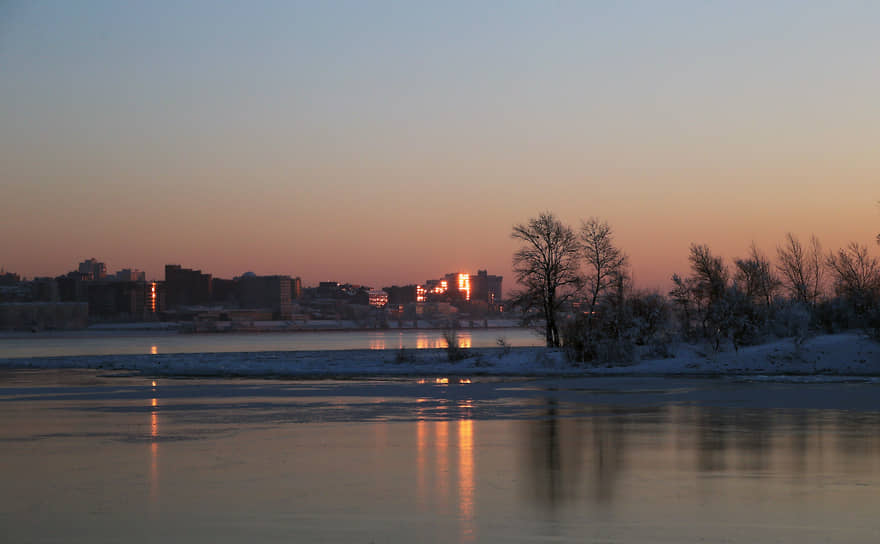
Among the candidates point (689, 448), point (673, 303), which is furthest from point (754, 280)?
point (689, 448)

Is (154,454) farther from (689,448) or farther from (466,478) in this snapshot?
(689,448)

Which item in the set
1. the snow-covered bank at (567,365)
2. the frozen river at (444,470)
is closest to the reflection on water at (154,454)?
the frozen river at (444,470)

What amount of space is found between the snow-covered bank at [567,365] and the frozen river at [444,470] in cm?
1459

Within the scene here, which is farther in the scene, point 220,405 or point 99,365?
point 99,365

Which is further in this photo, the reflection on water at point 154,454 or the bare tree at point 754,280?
the bare tree at point 754,280

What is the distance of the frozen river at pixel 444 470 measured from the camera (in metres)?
10.2

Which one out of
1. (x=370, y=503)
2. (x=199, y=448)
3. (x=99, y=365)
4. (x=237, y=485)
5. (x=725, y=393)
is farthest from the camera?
(x=99, y=365)

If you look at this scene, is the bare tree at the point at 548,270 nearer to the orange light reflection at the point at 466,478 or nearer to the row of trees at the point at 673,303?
the row of trees at the point at 673,303

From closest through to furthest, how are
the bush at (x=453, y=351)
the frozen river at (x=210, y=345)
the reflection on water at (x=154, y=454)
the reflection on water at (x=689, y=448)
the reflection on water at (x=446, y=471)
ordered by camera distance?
the reflection on water at (x=446, y=471) → the reflection on water at (x=154, y=454) → the reflection on water at (x=689, y=448) → the bush at (x=453, y=351) → the frozen river at (x=210, y=345)

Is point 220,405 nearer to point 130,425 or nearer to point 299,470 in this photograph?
point 130,425

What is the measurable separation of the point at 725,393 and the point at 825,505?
17.6 metres

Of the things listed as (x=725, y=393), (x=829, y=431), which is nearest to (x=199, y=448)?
(x=829, y=431)

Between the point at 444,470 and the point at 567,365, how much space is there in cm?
3280

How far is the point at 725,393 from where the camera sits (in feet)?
92.9
